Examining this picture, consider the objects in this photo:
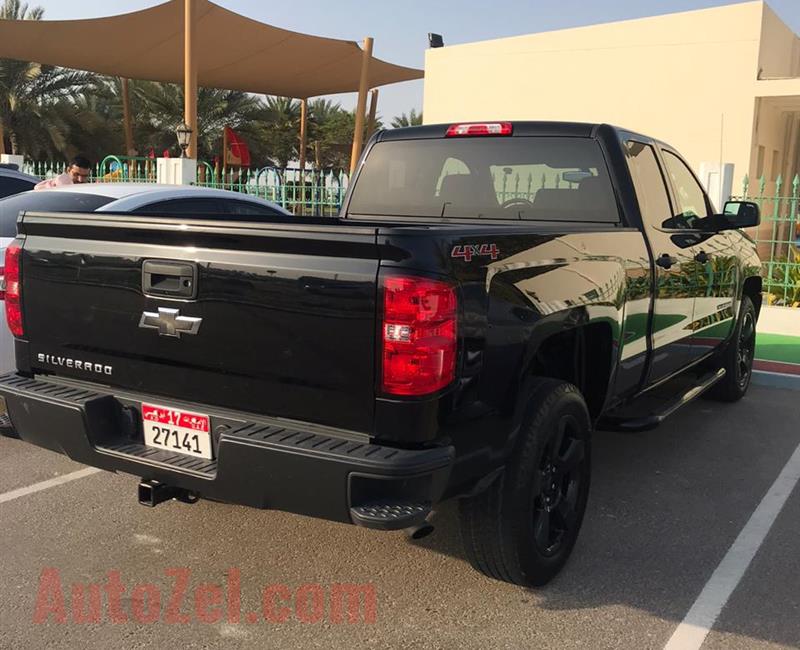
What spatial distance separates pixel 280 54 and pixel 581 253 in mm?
18966

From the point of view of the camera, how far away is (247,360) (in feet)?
9.45

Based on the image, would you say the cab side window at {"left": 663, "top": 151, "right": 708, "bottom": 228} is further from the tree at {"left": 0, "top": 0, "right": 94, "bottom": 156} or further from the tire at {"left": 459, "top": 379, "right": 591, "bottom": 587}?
the tree at {"left": 0, "top": 0, "right": 94, "bottom": 156}

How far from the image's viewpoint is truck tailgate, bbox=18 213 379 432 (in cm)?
268

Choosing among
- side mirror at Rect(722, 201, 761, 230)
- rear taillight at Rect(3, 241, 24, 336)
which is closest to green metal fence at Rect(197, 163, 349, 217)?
side mirror at Rect(722, 201, 761, 230)

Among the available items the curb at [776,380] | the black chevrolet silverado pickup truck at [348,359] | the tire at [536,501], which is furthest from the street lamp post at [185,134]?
the tire at [536,501]

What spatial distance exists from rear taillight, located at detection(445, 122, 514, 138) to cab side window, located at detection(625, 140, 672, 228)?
0.65 meters

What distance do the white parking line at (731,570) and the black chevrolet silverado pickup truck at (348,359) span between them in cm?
56

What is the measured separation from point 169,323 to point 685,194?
355 cm

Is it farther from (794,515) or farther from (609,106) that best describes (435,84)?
(794,515)

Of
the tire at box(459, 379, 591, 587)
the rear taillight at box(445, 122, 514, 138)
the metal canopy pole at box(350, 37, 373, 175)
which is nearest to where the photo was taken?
the tire at box(459, 379, 591, 587)

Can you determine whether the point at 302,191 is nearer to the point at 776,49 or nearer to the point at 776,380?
the point at 776,380

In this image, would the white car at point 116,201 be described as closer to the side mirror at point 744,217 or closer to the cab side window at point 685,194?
the cab side window at point 685,194

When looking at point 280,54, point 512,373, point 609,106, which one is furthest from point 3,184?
point 280,54

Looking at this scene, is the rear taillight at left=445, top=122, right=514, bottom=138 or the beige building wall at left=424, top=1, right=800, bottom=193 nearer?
the rear taillight at left=445, top=122, right=514, bottom=138
